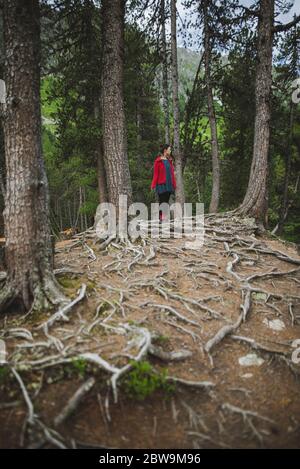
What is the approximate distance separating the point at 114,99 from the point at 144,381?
5948mm

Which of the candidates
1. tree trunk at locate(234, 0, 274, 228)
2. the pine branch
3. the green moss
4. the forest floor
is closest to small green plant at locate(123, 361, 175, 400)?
the forest floor

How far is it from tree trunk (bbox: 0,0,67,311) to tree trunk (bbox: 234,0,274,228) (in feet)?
21.0

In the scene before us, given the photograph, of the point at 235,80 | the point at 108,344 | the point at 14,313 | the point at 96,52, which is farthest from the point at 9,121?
the point at 235,80

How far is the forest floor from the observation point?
250 centimetres

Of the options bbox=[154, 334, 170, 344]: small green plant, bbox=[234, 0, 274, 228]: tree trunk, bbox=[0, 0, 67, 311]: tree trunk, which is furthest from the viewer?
bbox=[234, 0, 274, 228]: tree trunk

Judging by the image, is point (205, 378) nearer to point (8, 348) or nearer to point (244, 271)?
point (8, 348)

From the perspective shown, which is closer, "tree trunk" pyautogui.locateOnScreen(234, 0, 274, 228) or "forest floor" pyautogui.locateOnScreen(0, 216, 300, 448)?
"forest floor" pyautogui.locateOnScreen(0, 216, 300, 448)

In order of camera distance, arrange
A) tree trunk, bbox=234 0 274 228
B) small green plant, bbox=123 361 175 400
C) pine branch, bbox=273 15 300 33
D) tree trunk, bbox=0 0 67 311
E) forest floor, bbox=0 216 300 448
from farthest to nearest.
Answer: tree trunk, bbox=234 0 274 228 → pine branch, bbox=273 15 300 33 → tree trunk, bbox=0 0 67 311 → small green plant, bbox=123 361 175 400 → forest floor, bbox=0 216 300 448

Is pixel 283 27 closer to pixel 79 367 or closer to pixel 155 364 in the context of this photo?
pixel 155 364

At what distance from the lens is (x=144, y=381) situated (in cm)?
280

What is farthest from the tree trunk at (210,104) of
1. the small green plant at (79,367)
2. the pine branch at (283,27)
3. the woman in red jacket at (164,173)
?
the small green plant at (79,367)

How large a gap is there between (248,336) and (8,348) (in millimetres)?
2963

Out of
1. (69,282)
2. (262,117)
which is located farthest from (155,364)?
(262,117)

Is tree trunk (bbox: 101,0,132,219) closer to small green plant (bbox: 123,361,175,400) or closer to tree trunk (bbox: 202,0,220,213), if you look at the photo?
small green plant (bbox: 123,361,175,400)
